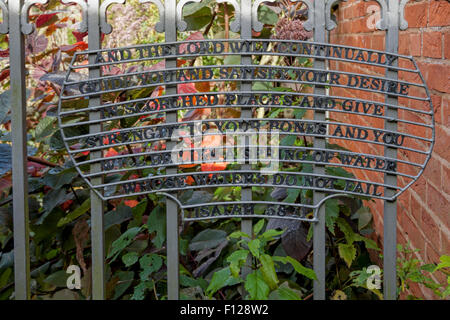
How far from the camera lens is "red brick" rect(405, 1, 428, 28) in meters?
1.92

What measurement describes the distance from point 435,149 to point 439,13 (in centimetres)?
44

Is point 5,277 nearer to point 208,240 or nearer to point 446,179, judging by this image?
point 208,240

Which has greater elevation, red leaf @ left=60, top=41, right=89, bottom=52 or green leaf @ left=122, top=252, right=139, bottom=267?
red leaf @ left=60, top=41, right=89, bottom=52

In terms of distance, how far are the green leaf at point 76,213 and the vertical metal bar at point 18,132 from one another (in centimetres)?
30

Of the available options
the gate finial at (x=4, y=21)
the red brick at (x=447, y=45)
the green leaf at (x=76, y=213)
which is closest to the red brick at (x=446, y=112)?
the red brick at (x=447, y=45)

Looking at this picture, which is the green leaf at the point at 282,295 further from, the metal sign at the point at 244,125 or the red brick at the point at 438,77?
the red brick at the point at 438,77

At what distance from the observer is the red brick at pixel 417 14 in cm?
192

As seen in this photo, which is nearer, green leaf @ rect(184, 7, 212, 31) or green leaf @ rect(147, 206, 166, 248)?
green leaf @ rect(147, 206, 166, 248)

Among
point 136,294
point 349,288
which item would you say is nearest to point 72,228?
point 136,294

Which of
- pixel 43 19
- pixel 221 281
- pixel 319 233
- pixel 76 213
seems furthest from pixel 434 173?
pixel 43 19

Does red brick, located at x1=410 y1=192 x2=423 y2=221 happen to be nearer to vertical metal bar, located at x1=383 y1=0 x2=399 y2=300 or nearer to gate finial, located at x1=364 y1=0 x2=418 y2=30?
vertical metal bar, located at x1=383 y1=0 x2=399 y2=300

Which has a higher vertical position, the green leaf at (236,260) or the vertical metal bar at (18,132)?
the vertical metal bar at (18,132)

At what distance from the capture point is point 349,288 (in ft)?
6.43

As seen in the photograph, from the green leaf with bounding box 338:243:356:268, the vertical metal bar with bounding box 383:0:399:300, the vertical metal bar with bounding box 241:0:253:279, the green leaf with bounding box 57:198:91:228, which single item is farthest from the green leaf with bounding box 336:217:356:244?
the green leaf with bounding box 57:198:91:228
